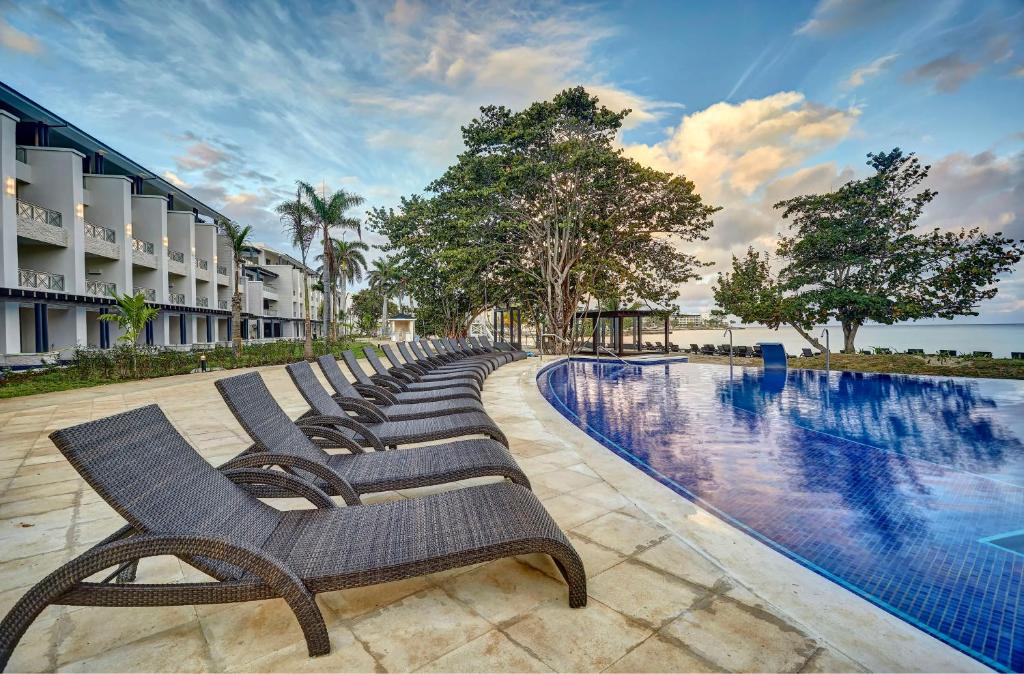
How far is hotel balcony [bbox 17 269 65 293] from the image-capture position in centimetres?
1742

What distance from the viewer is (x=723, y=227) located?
26.9 m

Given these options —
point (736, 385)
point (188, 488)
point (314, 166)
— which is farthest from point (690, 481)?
point (314, 166)

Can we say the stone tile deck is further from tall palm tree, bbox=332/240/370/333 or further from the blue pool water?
tall palm tree, bbox=332/240/370/333

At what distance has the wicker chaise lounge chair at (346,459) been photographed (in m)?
2.49

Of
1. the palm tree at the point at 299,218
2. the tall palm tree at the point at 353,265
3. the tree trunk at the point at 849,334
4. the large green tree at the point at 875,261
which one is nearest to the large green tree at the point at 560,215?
the large green tree at the point at 875,261

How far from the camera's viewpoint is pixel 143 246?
83.4ft

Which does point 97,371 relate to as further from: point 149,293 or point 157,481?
point 149,293

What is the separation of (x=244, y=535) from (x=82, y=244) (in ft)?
85.9

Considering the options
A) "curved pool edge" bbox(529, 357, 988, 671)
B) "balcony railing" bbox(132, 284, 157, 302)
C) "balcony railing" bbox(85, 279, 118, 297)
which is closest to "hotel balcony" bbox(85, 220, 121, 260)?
"balcony railing" bbox(85, 279, 118, 297)

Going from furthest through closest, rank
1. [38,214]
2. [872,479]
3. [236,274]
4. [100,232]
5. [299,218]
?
1. [299,218]
2. [100,232]
3. [38,214]
4. [236,274]
5. [872,479]

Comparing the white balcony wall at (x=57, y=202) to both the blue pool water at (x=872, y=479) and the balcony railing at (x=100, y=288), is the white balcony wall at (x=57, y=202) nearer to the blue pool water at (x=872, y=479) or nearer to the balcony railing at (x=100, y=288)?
the balcony railing at (x=100, y=288)

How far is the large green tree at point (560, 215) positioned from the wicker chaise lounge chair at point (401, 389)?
14.6 meters

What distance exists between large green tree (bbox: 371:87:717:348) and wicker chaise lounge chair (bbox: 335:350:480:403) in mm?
14626

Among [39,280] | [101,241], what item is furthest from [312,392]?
[101,241]
